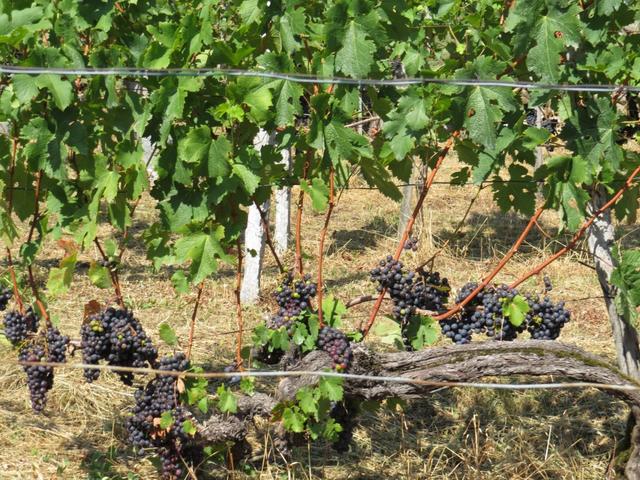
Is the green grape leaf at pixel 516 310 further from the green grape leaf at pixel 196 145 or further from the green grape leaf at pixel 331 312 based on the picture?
the green grape leaf at pixel 196 145

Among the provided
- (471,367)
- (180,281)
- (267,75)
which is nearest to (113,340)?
(180,281)

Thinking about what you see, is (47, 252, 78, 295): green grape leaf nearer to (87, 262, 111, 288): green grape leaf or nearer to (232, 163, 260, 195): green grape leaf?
(87, 262, 111, 288): green grape leaf

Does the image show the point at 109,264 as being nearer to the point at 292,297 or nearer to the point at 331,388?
the point at 292,297

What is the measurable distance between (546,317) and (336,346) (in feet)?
2.67

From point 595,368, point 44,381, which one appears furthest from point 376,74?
point 44,381

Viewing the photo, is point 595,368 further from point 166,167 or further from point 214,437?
point 166,167

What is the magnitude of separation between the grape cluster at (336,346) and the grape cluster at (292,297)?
13 cm

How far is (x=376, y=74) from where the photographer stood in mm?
3199

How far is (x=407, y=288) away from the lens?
335cm

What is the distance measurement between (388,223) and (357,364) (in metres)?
5.96

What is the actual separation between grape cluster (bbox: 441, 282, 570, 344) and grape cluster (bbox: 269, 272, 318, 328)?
55cm

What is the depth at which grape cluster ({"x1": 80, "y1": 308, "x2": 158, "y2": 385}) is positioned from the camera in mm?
3334

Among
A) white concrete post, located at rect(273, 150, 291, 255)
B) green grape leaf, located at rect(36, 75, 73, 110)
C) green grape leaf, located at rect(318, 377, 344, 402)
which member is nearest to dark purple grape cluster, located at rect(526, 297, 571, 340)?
green grape leaf, located at rect(318, 377, 344, 402)

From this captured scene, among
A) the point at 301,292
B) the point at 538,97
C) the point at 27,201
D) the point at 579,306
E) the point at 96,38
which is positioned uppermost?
the point at 96,38
